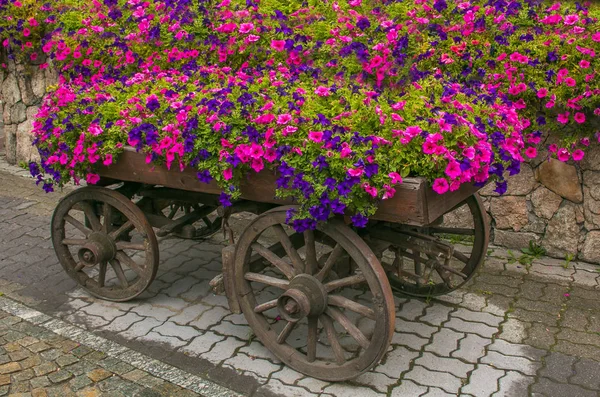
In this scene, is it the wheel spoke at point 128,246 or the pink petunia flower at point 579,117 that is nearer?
the wheel spoke at point 128,246

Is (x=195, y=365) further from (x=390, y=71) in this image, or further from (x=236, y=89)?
(x=390, y=71)

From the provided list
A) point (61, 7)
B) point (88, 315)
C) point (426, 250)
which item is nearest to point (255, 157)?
point (426, 250)

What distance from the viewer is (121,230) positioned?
416 centimetres

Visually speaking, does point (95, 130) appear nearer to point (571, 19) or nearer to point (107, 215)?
point (107, 215)

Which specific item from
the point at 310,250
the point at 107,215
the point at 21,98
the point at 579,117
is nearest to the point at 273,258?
the point at 310,250

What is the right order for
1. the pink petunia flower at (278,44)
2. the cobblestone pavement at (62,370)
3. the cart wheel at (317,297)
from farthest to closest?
the pink petunia flower at (278,44) → the cobblestone pavement at (62,370) → the cart wheel at (317,297)

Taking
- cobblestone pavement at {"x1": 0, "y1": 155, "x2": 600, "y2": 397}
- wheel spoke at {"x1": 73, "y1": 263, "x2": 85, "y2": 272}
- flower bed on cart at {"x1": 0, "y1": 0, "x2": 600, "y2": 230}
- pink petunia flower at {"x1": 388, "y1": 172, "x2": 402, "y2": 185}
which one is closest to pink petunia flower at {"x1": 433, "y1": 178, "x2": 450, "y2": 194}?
flower bed on cart at {"x1": 0, "y1": 0, "x2": 600, "y2": 230}

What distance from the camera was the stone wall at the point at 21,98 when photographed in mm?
7012

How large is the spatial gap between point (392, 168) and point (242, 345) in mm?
1414

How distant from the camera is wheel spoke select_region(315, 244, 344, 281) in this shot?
3350 mm

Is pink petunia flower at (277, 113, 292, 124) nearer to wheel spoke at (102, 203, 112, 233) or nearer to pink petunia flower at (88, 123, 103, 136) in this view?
pink petunia flower at (88, 123, 103, 136)

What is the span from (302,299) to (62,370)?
131 centimetres

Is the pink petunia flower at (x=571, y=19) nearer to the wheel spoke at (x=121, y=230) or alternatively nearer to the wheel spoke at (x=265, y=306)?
the wheel spoke at (x=265, y=306)

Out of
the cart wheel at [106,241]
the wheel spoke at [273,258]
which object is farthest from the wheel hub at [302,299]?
the cart wheel at [106,241]
